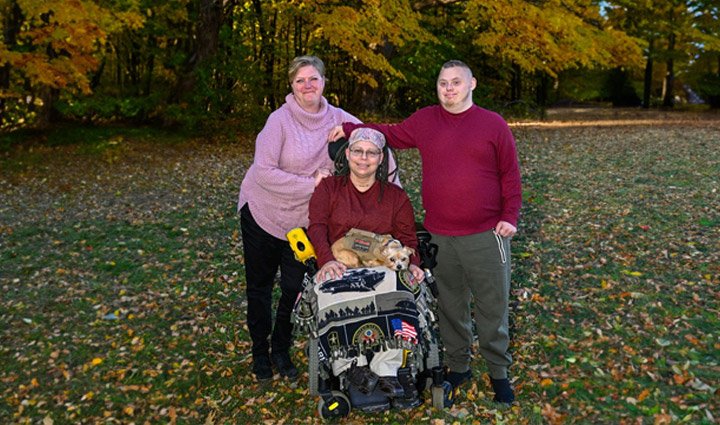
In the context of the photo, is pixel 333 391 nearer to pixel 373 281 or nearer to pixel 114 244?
pixel 373 281

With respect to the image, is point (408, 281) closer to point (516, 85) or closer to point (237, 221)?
point (237, 221)

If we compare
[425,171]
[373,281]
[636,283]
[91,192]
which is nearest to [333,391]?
[373,281]

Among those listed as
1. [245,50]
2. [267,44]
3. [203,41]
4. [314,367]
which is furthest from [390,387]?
[267,44]

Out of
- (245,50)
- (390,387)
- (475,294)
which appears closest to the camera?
(390,387)

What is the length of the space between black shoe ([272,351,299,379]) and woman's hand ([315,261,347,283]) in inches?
45.7

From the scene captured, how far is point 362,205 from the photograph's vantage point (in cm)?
352

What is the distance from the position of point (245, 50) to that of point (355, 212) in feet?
39.2

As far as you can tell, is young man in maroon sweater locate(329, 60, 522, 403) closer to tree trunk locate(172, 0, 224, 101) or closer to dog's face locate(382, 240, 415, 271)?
dog's face locate(382, 240, 415, 271)

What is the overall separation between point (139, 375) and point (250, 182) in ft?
5.80

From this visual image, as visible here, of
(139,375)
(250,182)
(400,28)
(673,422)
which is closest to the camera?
(673,422)

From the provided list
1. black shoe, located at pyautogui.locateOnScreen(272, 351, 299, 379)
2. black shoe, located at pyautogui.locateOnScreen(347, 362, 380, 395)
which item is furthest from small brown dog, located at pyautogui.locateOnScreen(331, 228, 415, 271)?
black shoe, located at pyautogui.locateOnScreen(272, 351, 299, 379)

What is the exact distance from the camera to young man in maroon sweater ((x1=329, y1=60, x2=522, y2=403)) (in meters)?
3.35

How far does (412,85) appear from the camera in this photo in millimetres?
17703

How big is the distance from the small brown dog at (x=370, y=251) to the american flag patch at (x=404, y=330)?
0.30 m
